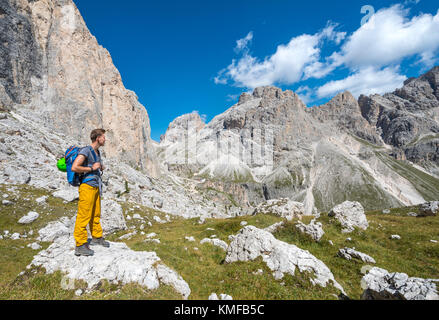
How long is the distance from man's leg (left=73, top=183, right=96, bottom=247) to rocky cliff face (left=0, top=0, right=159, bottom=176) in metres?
71.5

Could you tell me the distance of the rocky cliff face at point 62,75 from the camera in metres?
60.5

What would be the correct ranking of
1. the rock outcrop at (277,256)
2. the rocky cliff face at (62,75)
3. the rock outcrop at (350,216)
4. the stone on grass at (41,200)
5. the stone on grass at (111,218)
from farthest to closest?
the rocky cliff face at (62,75), the stone on grass at (41,200), the stone on grass at (111,218), the rock outcrop at (350,216), the rock outcrop at (277,256)

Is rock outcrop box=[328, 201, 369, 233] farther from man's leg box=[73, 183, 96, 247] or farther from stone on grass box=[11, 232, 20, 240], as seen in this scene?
stone on grass box=[11, 232, 20, 240]

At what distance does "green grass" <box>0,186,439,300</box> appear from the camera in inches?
275

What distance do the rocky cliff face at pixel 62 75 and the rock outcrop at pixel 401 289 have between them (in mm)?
82311

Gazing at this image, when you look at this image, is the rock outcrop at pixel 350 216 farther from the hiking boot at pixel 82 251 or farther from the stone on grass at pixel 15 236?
the stone on grass at pixel 15 236

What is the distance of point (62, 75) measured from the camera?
7450 cm

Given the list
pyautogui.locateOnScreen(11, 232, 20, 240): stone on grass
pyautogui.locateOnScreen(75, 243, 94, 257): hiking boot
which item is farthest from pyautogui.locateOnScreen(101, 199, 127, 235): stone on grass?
pyautogui.locateOnScreen(75, 243, 94, 257): hiking boot

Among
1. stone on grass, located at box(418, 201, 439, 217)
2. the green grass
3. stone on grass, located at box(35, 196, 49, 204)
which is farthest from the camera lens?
stone on grass, located at box(35, 196, 49, 204)

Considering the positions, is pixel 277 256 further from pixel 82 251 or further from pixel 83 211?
pixel 83 211

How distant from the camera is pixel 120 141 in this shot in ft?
315

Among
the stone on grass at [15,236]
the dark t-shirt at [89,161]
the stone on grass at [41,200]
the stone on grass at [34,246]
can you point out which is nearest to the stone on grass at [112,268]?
the dark t-shirt at [89,161]
